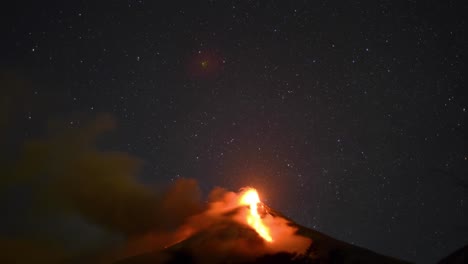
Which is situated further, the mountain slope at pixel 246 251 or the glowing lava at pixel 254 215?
the glowing lava at pixel 254 215

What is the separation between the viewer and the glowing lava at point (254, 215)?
2405 cm

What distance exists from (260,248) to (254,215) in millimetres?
7130

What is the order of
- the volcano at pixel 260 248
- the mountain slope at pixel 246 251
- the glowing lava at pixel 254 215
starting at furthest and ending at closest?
the glowing lava at pixel 254 215
the volcano at pixel 260 248
the mountain slope at pixel 246 251

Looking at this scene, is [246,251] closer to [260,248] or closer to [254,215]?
[260,248]

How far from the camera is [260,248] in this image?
21.4 meters

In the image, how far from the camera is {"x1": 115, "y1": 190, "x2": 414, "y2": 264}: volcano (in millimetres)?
19188

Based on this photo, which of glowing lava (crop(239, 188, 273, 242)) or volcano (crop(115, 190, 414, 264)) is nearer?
volcano (crop(115, 190, 414, 264))

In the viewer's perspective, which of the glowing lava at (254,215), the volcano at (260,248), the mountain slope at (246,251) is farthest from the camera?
the glowing lava at (254,215)

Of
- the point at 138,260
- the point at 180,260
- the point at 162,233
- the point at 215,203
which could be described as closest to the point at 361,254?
the point at 180,260

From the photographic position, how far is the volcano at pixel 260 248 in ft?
63.0

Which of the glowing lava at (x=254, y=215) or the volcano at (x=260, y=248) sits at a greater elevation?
the glowing lava at (x=254, y=215)

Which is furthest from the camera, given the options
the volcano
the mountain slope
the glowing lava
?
the glowing lava

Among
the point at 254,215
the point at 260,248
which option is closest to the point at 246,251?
the point at 260,248

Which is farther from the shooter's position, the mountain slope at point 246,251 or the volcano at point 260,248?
the volcano at point 260,248
